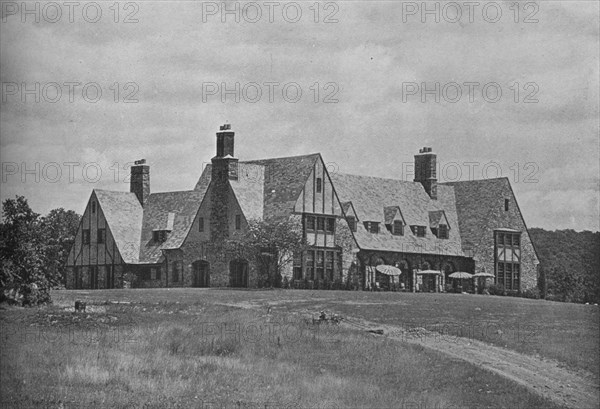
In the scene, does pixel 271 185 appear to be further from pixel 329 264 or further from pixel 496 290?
pixel 496 290

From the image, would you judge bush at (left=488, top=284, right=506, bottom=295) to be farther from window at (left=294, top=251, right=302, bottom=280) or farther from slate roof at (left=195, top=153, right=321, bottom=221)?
slate roof at (left=195, top=153, right=321, bottom=221)

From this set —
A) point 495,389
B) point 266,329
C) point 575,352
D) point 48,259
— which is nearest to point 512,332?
point 575,352

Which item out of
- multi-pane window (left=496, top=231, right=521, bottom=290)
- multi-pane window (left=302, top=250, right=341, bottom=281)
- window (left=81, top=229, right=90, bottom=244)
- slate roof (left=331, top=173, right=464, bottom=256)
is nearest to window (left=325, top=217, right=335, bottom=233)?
multi-pane window (left=302, top=250, right=341, bottom=281)

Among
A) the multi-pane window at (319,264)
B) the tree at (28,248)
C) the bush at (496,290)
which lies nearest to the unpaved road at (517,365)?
the tree at (28,248)

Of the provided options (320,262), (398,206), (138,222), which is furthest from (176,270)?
(398,206)

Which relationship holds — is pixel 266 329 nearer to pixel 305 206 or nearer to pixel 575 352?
pixel 575 352

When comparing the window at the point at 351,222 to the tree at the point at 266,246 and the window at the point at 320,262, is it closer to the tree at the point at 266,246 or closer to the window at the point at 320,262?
the window at the point at 320,262

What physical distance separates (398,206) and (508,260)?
7504mm

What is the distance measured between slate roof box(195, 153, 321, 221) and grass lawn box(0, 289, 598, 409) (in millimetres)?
13290

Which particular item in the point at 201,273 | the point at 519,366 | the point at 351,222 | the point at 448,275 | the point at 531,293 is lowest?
the point at 519,366

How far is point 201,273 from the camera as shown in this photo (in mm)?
39656

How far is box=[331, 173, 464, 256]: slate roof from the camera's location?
52.8 m

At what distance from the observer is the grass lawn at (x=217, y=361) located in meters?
20.1

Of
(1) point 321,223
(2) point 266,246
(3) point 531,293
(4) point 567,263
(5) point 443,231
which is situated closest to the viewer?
(2) point 266,246
